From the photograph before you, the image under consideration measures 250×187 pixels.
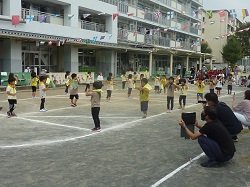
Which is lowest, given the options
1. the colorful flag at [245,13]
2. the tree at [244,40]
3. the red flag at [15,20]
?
the red flag at [15,20]

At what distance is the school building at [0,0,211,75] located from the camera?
22031 millimetres

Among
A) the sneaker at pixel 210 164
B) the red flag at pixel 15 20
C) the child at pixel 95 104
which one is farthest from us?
the red flag at pixel 15 20

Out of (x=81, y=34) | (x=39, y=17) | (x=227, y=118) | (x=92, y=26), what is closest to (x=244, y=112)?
(x=227, y=118)

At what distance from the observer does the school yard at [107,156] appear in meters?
4.97

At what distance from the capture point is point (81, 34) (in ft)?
90.1

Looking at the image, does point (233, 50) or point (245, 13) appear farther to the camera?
point (233, 50)

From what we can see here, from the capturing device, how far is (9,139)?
24.9 ft

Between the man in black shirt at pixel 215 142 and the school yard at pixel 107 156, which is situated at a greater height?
the man in black shirt at pixel 215 142

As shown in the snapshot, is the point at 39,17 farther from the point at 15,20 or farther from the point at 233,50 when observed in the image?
the point at 233,50

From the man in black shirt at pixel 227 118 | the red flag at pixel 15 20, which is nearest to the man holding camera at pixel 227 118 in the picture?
the man in black shirt at pixel 227 118

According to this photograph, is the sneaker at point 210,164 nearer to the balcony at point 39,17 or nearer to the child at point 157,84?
the child at point 157,84

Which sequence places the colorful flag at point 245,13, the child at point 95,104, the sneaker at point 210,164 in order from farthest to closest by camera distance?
the colorful flag at point 245,13
the child at point 95,104
the sneaker at point 210,164

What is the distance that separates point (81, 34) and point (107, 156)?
22.4 m

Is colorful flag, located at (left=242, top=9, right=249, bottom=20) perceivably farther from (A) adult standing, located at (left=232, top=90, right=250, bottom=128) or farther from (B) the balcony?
(A) adult standing, located at (left=232, top=90, right=250, bottom=128)
